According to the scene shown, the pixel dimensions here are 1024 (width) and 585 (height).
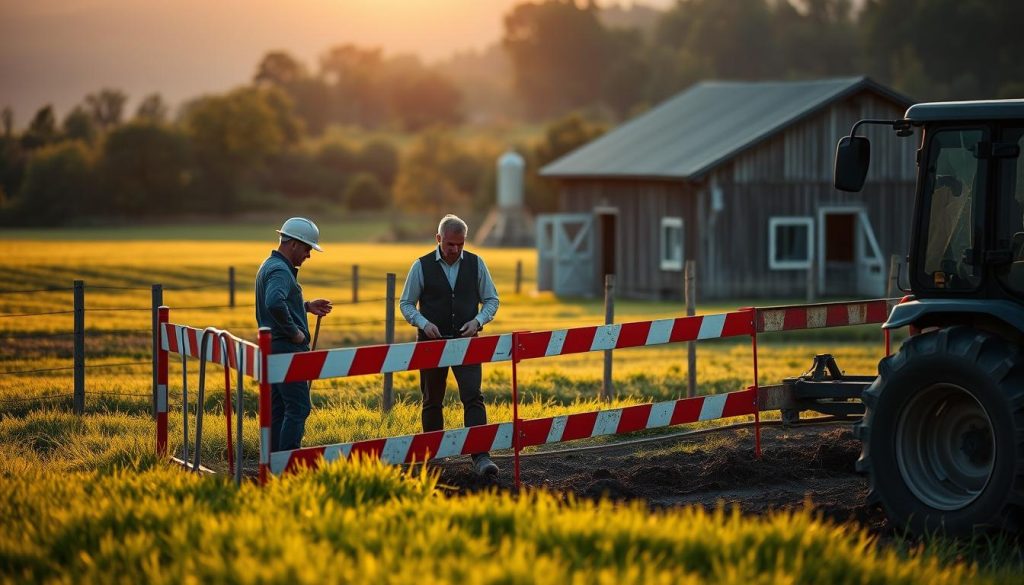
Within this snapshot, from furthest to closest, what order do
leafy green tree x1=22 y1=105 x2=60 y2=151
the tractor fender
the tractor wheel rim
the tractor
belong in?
1. leafy green tree x1=22 y1=105 x2=60 y2=151
2. the tractor wheel rim
3. the tractor fender
4. the tractor

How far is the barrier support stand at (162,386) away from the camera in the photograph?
10.5 metres

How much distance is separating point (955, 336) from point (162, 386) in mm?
5548

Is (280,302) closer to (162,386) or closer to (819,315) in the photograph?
(162,386)

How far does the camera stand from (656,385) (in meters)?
17.1

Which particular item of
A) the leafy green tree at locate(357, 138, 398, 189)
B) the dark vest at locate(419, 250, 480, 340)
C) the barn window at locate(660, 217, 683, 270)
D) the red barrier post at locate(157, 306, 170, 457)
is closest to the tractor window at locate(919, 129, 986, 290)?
the dark vest at locate(419, 250, 480, 340)

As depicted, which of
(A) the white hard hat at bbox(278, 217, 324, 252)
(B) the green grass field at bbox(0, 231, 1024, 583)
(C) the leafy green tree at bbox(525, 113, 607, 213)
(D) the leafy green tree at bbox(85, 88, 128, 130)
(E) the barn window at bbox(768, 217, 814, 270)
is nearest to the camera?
(B) the green grass field at bbox(0, 231, 1024, 583)

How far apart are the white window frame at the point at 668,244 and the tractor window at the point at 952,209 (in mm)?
26178

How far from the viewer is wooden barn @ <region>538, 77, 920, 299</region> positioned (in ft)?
115

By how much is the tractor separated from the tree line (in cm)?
6799

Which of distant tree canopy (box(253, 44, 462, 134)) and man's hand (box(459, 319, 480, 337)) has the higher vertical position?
distant tree canopy (box(253, 44, 462, 134))

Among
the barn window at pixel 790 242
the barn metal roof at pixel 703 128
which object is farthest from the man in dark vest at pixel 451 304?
the barn window at pixel 790 242

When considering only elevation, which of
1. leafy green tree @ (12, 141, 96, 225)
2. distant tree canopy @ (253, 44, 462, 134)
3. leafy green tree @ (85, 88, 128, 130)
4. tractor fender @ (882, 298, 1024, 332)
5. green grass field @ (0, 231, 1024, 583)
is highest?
distant tree canopy @ (253, 44, 462, 134)

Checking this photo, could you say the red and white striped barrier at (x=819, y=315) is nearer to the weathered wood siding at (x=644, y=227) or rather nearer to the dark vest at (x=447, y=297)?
the dark vest at (x=447, y=297)

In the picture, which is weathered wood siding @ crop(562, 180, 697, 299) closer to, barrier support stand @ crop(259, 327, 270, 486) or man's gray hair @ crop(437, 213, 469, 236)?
man's gray hair @ crop(437, 213, 469, 236)
